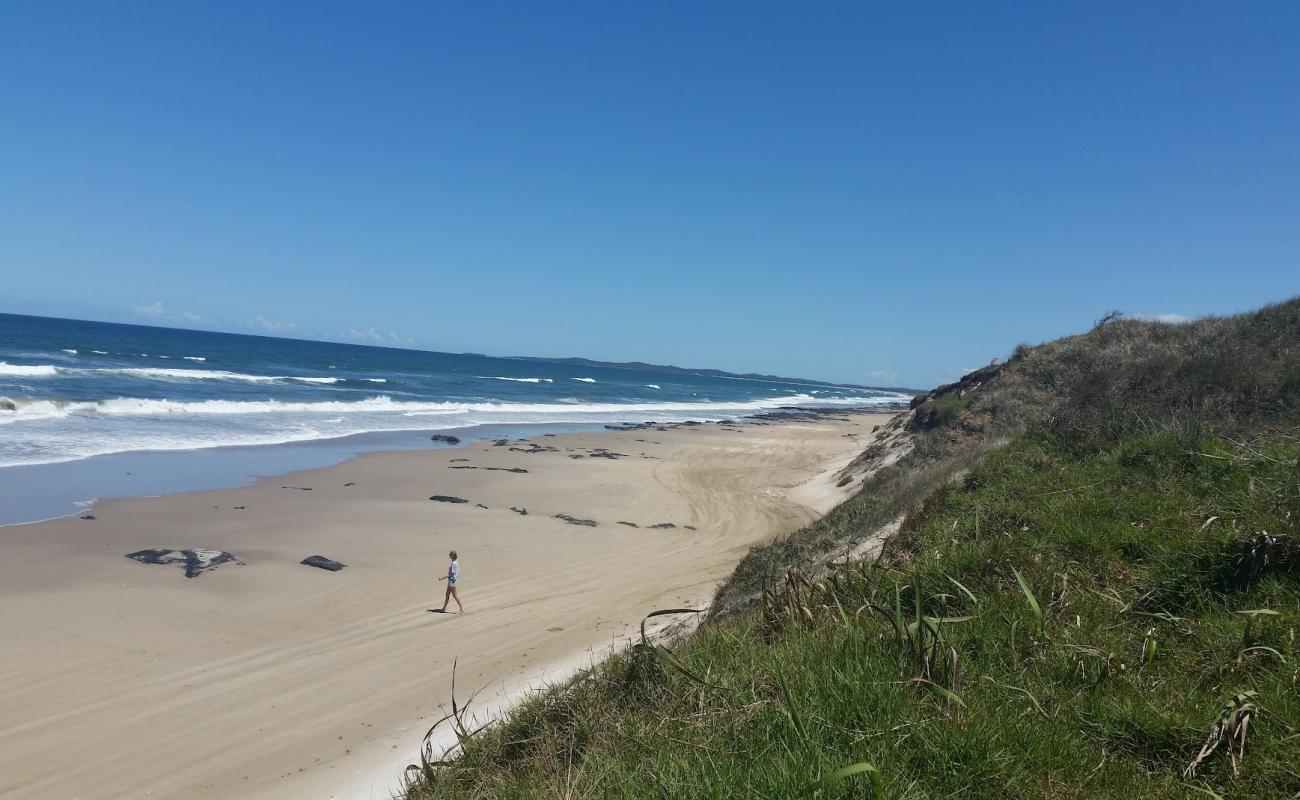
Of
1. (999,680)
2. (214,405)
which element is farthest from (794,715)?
(214,405)

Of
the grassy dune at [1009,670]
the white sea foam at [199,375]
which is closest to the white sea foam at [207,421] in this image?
the white sea foam at [199,375]

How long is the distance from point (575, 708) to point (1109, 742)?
2.72m

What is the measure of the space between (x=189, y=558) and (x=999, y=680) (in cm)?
1318

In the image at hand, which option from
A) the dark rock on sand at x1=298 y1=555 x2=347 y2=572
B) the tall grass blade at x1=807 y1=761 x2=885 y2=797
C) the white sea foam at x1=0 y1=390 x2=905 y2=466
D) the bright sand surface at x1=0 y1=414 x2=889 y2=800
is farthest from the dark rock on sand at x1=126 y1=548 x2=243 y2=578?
the tall grass blade at x1=807 y1=761 x2=885 y2=797

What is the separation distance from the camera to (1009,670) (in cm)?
372

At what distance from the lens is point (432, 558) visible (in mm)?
13930

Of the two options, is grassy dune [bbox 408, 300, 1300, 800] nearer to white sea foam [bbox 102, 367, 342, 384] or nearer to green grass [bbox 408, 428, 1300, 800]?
green grass [bbox 408, 428, 1300, 800]

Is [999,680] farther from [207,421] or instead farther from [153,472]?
[207,421]

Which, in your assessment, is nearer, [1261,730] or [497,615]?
[1261,730]

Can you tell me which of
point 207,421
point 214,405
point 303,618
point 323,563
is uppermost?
point 214,405

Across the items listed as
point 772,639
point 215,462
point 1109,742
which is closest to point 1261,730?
point 1109,742

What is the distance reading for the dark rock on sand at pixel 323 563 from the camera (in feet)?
42.4

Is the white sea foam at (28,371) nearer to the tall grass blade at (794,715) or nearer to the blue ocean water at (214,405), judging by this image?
the blue ocean water at (214,405)

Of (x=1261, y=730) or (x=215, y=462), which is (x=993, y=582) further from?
(x=215, y=462)
